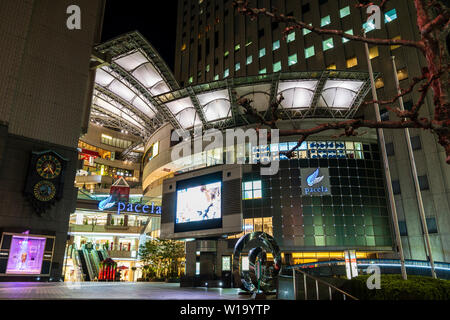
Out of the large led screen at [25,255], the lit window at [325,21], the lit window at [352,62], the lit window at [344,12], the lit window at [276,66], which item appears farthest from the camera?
the lit window at [276,66]

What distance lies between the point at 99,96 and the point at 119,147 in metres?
37.0

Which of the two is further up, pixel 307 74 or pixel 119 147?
pixel 119 147

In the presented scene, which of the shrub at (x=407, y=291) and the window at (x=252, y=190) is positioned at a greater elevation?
the window at (x=252, y=190)

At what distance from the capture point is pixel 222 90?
38500mm

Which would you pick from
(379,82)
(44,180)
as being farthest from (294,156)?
(379,82)

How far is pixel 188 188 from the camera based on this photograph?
20516 mm

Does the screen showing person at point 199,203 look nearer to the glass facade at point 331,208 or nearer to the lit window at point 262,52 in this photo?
the glass facade at point 331,208

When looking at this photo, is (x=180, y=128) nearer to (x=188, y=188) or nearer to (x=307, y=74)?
(x=307, y=74)

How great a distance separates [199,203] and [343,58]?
111 feet

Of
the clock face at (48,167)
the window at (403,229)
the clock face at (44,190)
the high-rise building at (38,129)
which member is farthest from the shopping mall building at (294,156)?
the clock face at (44,190)

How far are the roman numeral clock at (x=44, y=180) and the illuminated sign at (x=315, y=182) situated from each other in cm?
2629

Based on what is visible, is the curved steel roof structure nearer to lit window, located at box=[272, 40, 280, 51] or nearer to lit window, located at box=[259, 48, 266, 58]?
lit window, located at box=[272, 40, 280, 51]

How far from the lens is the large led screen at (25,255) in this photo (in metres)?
19.6
